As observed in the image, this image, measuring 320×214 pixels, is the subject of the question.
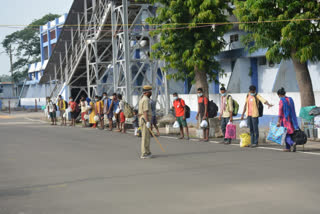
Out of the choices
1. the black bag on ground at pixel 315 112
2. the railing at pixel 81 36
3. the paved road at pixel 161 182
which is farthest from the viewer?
the railing at pixel 81 36

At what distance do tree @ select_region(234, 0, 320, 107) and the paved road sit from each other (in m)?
4.02

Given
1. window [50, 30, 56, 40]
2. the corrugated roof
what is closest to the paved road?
the corrugated roof

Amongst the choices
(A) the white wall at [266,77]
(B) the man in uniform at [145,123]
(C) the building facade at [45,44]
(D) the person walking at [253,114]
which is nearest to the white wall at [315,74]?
(A) the white wall at [266,77]

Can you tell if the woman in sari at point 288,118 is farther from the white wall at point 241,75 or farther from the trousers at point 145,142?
the white wall at point 241,75

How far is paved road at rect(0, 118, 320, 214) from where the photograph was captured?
22.5 feet

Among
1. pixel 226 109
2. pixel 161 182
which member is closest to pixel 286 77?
pixel 226 109

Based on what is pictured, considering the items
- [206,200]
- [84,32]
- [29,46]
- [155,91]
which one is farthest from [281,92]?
[29,46]

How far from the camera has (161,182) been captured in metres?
8.78

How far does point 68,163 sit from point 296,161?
5.01 metres

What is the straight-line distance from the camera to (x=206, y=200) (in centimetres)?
718

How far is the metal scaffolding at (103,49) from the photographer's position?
28.0 metres

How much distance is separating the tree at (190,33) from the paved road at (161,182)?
24.2ft

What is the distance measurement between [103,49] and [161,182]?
25330 mm

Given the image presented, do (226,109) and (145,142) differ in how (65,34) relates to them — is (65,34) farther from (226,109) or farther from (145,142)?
(145,142)
